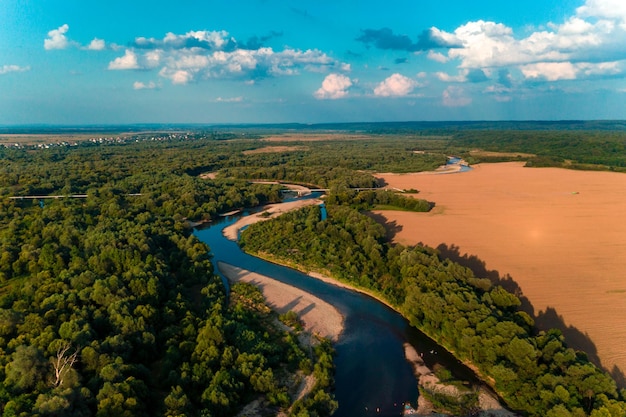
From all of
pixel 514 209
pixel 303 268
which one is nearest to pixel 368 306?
pixel 303 268

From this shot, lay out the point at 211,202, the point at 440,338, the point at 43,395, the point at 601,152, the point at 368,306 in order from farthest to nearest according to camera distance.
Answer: the point at 601,152 → the point at 211,202 → the point at 368,306 → the point at 440,338 → the point at 43,395

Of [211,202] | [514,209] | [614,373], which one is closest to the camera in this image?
[614,373]

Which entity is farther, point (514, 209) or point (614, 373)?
point (514, 209)

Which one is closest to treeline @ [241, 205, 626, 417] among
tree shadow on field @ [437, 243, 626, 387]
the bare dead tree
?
tree shadow on field @ [437, 243, 626, 387]

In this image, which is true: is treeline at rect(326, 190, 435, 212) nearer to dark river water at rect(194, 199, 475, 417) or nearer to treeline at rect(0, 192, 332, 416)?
dark river water at rect(194, 199, 475, 417)

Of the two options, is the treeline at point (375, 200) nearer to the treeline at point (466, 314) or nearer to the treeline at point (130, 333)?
the treeline at point (466, 314)

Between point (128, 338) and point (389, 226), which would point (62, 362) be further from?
point (389, 226)

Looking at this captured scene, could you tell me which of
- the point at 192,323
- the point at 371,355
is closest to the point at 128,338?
the point at 192,323

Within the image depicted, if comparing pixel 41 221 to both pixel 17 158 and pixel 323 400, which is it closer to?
pixel 323 400
